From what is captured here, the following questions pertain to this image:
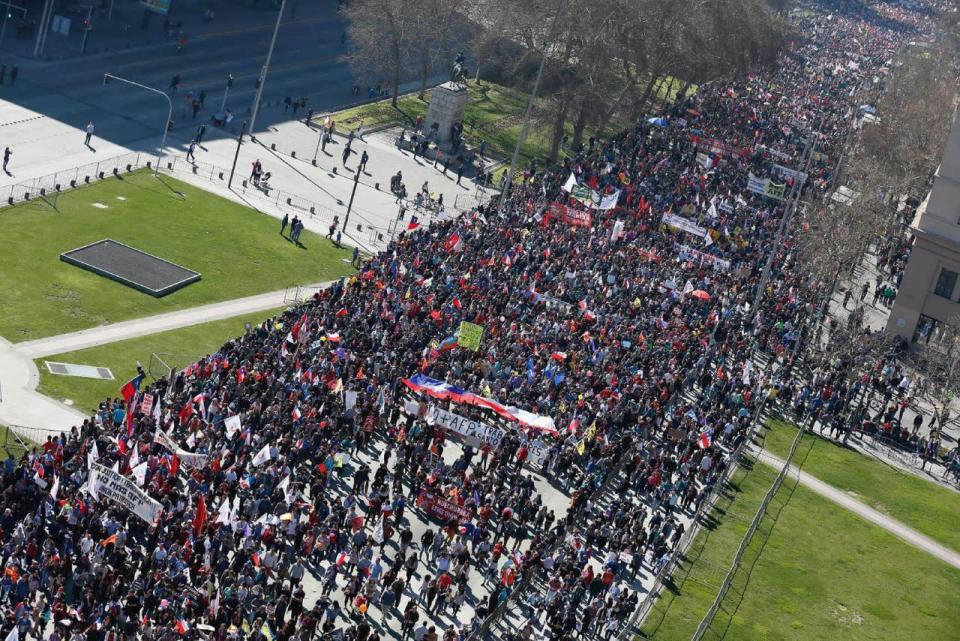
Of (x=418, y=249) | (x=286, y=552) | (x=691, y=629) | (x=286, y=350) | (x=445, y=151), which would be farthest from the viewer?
(x=445, y=151)

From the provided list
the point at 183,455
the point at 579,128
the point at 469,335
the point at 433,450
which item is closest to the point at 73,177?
the point at 469,335

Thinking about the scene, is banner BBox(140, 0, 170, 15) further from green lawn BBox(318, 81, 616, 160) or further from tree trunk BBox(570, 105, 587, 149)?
tree trunk BBox(570, 105, 587, 149)

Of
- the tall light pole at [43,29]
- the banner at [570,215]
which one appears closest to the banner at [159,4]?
the tall light pole at [43,29]

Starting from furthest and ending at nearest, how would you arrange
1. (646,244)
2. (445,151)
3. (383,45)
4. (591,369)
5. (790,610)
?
(383,45), (445,151), (646,244), (591,369), (790,610)

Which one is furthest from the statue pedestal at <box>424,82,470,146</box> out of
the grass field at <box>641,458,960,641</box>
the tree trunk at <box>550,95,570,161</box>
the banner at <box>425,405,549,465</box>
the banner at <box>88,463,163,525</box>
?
the banner at <box>88,463,163,525</box>

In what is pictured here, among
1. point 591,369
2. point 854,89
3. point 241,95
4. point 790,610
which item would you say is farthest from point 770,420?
point 854,89

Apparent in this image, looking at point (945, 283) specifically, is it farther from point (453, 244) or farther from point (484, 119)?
point (484, 119)

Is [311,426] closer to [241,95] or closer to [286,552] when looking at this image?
[286,552]
